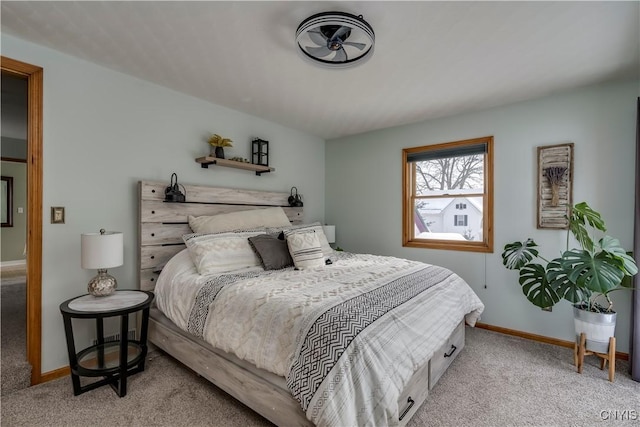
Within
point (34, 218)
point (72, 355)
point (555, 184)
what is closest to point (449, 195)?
point (555, 184)

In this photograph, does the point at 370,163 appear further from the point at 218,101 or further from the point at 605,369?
the point at 605,369

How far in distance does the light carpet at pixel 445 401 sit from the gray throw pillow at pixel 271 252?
97cm

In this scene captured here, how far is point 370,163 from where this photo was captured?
166 inches

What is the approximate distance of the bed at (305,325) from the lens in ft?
4.42

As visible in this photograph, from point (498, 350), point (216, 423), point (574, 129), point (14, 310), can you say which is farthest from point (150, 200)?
point (574, 129)

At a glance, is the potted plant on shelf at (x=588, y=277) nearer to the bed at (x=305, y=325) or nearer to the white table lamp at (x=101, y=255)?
the bed at (x=305, y=325)

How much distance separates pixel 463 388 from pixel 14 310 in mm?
4596

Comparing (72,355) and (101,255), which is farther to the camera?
(101,255)

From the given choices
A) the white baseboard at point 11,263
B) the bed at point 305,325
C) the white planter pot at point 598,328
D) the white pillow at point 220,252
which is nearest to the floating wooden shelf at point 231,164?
the bed at point 305,325

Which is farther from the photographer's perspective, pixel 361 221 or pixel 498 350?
pixel 361 221

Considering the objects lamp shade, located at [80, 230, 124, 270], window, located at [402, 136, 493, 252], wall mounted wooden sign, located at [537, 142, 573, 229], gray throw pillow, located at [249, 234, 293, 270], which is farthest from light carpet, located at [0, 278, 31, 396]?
wall mounted wooden sign, located at [537, 142, 573, 229]

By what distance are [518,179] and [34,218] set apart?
4.24m

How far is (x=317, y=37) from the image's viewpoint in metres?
1.86

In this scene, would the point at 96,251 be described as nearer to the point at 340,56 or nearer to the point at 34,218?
the point at 34,218
